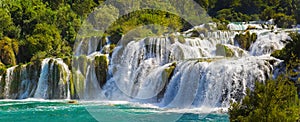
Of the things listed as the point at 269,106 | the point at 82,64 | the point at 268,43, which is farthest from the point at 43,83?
the point at 269,106

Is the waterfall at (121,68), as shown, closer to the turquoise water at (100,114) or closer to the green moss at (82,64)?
the green moss at (82,64)

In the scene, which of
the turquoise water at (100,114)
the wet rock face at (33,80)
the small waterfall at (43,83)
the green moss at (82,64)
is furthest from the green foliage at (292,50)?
the small waterfall at (43,83)

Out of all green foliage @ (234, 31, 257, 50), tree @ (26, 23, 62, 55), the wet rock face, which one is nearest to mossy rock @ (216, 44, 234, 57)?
green foliage @ (234, 31, 257, 50)

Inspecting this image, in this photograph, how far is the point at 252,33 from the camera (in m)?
25.2

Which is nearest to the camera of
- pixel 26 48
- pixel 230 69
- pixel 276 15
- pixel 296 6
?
pixel 230 69

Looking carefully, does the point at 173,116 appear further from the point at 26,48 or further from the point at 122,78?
the point at 26,48

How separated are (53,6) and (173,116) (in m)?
30.0

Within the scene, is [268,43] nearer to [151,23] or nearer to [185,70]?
[185,70]

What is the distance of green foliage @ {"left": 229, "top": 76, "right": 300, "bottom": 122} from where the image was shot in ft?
23.1

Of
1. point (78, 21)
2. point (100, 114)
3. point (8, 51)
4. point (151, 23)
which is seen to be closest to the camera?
point (100, 114)

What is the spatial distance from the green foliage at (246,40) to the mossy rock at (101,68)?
315 inches

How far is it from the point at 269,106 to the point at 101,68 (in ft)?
57.6

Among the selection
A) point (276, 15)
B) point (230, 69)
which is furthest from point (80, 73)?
point (276, 15)

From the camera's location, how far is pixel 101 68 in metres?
24.0
